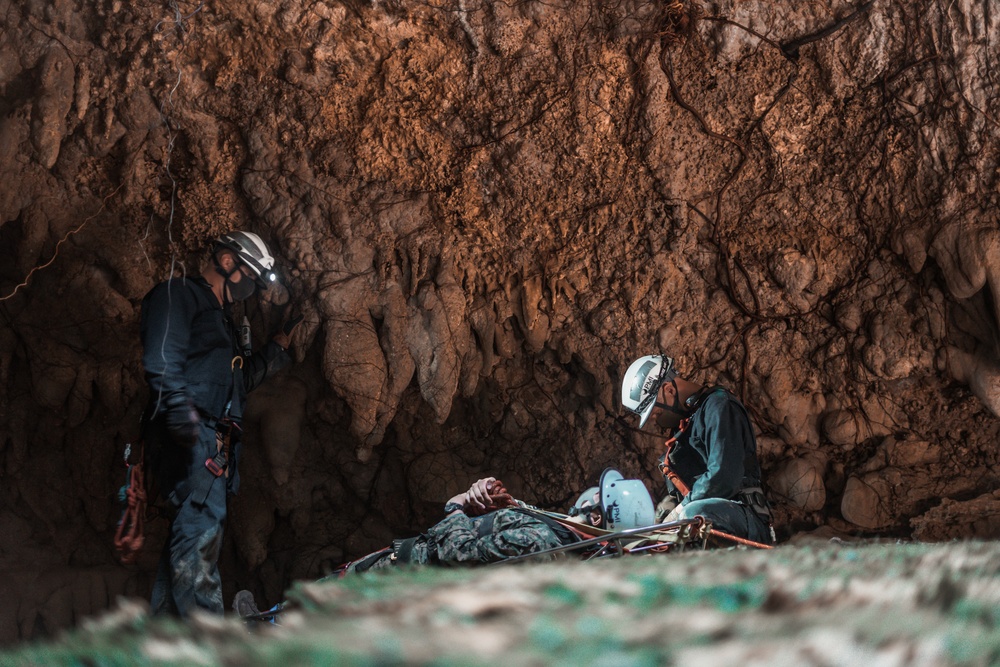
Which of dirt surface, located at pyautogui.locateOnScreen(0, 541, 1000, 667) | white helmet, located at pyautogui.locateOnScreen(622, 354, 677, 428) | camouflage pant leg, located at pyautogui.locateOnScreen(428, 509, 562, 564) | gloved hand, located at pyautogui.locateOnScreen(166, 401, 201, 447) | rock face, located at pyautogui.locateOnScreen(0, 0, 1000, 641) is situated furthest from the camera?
white helmet, located at pyautogui.locateOnScreen(622, 354, 677, 428)

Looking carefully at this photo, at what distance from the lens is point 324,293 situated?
17.0 ft

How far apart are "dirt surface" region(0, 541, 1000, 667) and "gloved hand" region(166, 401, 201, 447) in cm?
313

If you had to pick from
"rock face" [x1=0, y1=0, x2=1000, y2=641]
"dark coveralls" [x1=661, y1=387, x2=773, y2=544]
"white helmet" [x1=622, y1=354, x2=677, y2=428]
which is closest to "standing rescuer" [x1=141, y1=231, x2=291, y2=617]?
"rock face" [x1=0, y1=0, x2=1000, y2=641]

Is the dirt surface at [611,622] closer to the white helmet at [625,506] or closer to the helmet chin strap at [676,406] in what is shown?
the white helmet at [625,506]

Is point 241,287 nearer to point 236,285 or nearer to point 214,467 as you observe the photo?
point 236,285

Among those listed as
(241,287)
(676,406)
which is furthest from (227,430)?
(676,406)

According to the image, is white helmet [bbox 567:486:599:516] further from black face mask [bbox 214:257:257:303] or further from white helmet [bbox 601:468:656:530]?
black face mask [bbox 214:257:257:303]

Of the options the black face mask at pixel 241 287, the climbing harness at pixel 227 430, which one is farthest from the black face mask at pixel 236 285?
the climbing harness at pixel 227 430

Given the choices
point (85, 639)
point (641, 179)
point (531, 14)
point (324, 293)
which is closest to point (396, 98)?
point (531, 14)

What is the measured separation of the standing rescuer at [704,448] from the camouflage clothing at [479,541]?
0.97 m

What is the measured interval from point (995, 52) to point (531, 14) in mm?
2870

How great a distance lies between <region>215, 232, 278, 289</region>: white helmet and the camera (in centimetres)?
466

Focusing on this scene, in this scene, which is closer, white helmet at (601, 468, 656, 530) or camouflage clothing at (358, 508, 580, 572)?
camouflage clothing at (358, 508, 580, 572)

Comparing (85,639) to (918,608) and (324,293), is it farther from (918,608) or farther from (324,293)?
(324,293)
